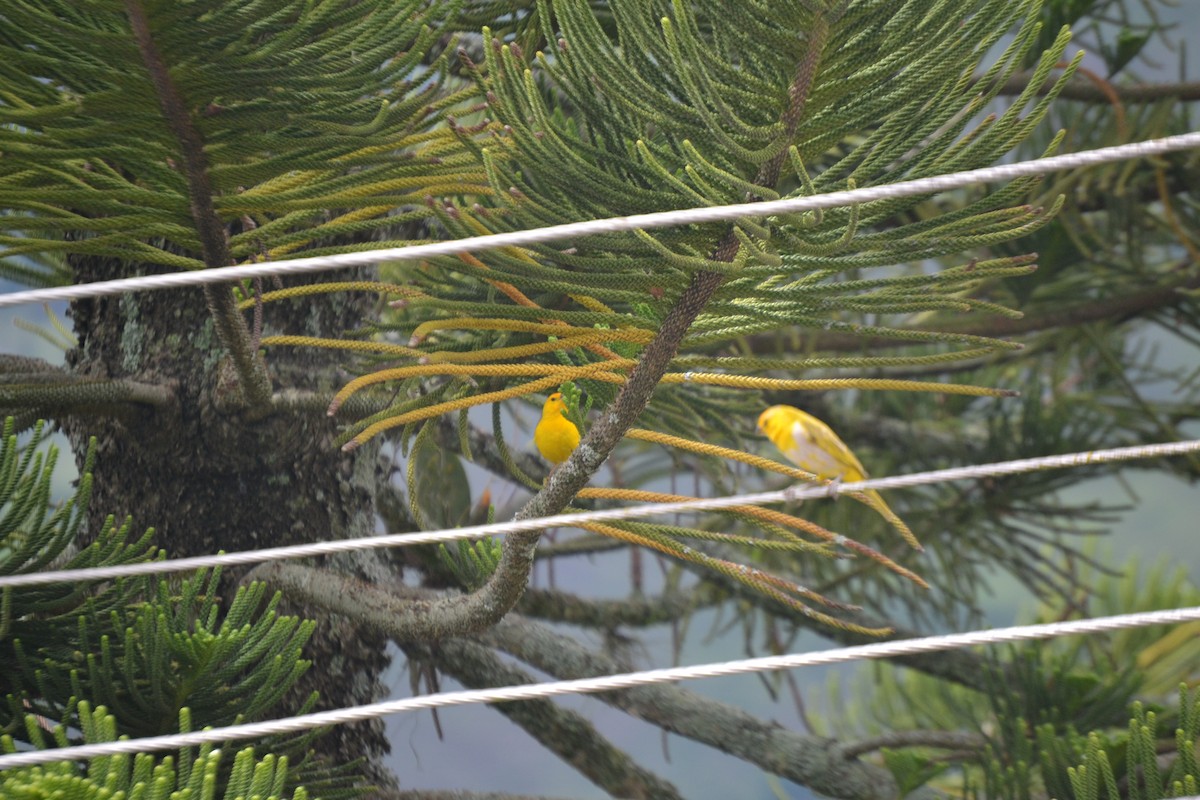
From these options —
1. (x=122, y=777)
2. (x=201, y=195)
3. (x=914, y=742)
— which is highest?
(x=201, y=195)

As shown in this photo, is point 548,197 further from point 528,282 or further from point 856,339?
point 856,339

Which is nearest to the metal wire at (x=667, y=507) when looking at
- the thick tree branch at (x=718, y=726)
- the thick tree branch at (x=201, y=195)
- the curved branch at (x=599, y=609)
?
the thick tree branch at (x=201, y=195)

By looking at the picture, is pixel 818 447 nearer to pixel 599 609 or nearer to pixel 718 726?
pixel 718 726

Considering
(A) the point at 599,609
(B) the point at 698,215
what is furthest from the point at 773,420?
(B) the point at 698,215

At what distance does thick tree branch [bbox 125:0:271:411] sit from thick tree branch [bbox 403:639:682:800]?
0.32m

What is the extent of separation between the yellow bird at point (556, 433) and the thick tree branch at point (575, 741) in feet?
0.74

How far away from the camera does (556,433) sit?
26.8 inches

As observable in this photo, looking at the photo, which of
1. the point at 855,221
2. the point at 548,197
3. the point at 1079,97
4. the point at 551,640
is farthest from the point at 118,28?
the point at 1079,97

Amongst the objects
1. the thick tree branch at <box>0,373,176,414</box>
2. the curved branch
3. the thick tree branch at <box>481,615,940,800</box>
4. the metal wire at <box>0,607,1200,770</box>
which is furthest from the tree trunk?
the curved branch

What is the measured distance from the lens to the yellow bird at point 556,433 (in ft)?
2.24

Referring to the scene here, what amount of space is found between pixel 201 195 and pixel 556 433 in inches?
9.3

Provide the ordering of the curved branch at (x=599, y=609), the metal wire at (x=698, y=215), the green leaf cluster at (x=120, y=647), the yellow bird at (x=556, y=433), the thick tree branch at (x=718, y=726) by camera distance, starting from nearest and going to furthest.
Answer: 1. the metal wire at (x=698, y=215)
2. the green leaf cluster at (x=120, y=647)
3. the yellow bird at (x=556, y=433)
4. the thick tree branch at (x=718, y=726)
5. the curved branch at (x=599, y=609)

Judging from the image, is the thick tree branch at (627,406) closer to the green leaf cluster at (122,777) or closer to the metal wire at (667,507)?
the metal wire at (667,507)

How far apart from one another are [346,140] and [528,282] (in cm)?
11
